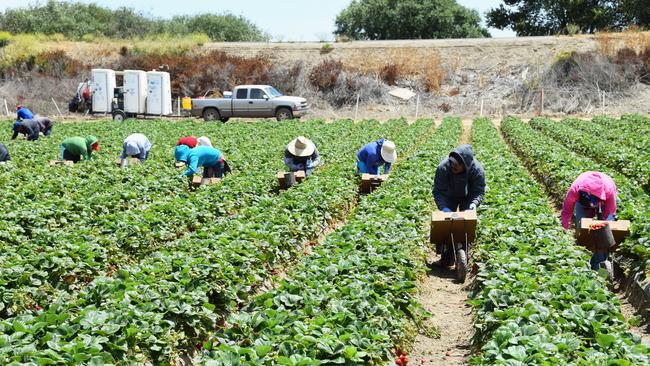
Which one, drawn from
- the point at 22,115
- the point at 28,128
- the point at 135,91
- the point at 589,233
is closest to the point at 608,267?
the point at 589,233

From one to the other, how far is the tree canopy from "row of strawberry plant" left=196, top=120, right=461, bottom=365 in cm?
6188

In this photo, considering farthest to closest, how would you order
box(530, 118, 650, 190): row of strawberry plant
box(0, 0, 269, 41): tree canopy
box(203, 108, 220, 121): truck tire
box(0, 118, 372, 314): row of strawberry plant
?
box(0, 0, 269, 41): tree canopy
box(203, 108, 220, 121): truck tire
box(530, 118, 650, 190): row of strawberry plant
box(0, 118, 372, 314): row of strawberry plant

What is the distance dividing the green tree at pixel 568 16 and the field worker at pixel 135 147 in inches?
1866

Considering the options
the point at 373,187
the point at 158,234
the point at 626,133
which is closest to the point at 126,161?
the point at 373,187

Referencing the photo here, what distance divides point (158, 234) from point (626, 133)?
1869 cm

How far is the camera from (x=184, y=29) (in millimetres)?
89750

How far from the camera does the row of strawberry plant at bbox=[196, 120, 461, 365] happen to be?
17.7ft

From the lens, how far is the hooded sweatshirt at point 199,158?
1488cm

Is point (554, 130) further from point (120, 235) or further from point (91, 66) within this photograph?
point (91, 66)

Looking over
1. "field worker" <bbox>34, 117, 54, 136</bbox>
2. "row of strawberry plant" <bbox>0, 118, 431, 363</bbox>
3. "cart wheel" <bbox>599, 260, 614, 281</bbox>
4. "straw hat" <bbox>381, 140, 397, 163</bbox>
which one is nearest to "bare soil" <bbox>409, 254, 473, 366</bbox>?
"cart wheel" <bbox>599, 260, 614, 281</bbox>

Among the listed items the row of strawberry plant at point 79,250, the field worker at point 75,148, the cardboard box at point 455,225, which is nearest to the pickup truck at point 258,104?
the field worker at point 75,148

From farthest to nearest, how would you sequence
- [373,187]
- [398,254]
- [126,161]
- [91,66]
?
[91,66]
[126,161]
[373,187]
[398,254]

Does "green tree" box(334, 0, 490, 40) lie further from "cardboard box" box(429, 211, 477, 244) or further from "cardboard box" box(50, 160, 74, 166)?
"cardboard box" box(429, 211, 477, 244)

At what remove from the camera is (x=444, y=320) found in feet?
27.2
